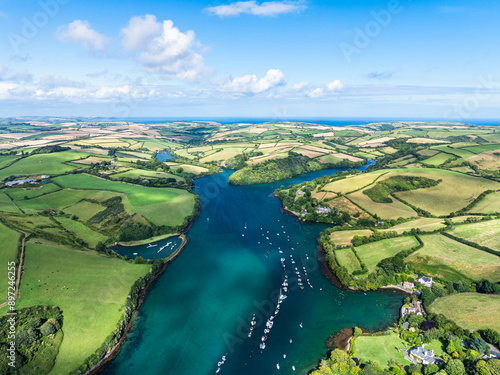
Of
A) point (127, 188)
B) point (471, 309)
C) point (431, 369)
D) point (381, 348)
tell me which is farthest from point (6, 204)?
point (471, 309)

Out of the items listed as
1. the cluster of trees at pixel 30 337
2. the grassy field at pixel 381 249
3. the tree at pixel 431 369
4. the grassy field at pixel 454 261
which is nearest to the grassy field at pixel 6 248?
the cluster of trees at pixel 30 337

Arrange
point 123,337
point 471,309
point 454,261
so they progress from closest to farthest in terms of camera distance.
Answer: point 123,337, point 471,309, point 454,261

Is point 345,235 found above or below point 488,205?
below

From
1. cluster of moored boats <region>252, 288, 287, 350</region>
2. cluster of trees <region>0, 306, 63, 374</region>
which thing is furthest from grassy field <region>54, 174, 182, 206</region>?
cluster of moored boats <region>252, 288, 287, 350</region>

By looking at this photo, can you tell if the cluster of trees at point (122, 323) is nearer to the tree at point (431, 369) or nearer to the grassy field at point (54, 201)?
the tree at point (431, 369)

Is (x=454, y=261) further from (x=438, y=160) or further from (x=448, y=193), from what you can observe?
(x=438, y=160)

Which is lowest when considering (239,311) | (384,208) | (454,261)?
(239,311)

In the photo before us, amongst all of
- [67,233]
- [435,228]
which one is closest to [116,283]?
[67,233]

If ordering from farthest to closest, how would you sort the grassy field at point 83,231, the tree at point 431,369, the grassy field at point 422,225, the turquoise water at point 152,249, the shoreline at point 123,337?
the grassy field at point 83,231, the grassy field at point 422,225, the turquoise water at point 152,249, the shoreline at point 123,337, the tree at point 431,369
